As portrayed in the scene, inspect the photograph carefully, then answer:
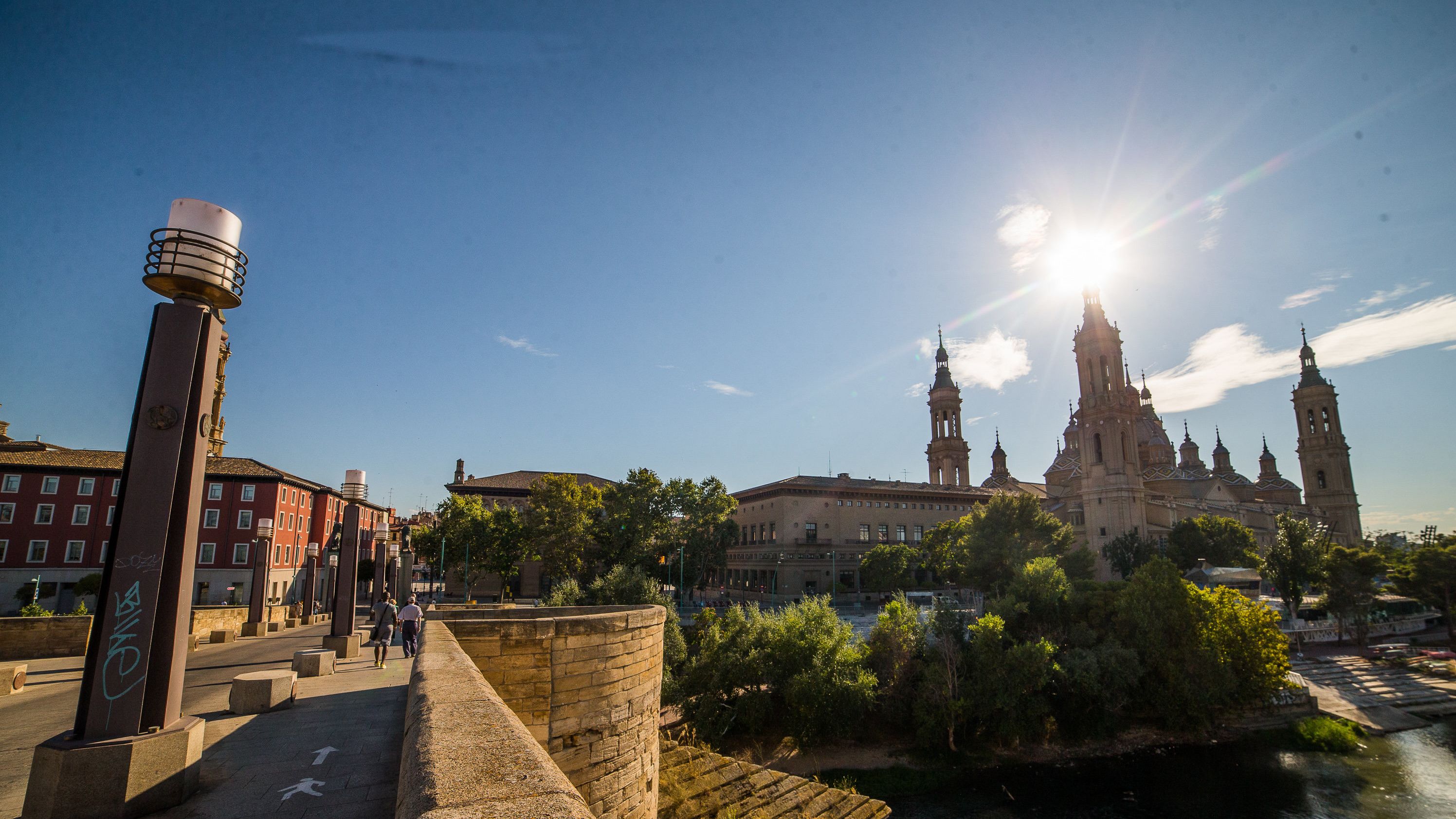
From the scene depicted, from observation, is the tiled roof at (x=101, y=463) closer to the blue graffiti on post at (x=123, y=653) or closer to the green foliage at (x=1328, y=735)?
the blue graffiti on post at (x=123, y=653)

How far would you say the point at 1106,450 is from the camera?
67000 millimetres

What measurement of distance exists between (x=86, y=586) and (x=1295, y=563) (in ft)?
259

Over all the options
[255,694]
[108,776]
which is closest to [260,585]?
[255,694]

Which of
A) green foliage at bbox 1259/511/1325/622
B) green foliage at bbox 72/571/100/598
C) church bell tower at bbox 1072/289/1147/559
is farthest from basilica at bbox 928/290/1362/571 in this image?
green foliage at bbox 72/571/100/598

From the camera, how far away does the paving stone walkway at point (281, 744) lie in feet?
19.1

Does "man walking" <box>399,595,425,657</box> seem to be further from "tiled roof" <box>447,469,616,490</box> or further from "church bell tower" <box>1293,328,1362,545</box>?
"church bell tower" <box>1293,328,1362,545</box>

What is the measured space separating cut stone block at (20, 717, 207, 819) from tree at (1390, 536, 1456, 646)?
65.4 metres

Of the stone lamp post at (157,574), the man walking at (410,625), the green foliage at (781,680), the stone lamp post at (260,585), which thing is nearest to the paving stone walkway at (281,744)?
the stone lamp post at (157,574)

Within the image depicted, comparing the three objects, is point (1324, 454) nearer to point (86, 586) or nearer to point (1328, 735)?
point (1328, 735)

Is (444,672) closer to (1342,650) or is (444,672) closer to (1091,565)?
(1091,565)

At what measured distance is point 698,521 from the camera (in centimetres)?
5509

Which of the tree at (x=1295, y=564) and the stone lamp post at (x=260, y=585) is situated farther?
the tree at (x=1295, y=564)

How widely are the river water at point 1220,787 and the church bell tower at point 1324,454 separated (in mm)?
79256

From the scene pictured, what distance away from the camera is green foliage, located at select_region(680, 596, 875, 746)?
25531 millimetres
